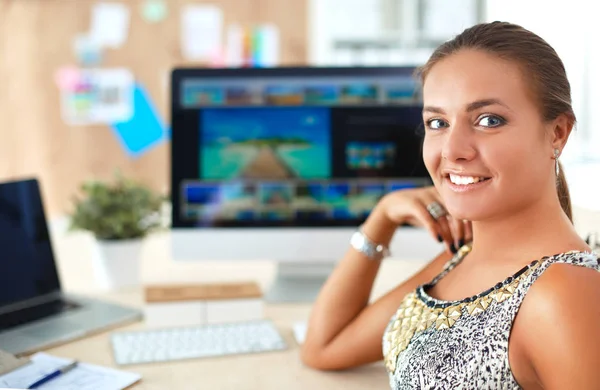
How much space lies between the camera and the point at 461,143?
0.85 meters

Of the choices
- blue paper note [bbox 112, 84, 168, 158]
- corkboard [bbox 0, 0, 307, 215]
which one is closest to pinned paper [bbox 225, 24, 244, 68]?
corkboard [bbox 0, 0, 307, 215]

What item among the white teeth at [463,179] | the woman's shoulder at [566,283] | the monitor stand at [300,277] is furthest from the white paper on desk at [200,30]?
the woman's shoulder at [566,283]

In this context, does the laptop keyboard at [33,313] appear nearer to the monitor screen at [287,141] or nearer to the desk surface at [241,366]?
the desk surface at [241,366]

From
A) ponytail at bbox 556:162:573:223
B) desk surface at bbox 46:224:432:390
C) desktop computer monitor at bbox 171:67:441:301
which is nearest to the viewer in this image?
ponytail at bbox 556:162:573:223

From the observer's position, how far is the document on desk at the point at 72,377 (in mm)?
1026

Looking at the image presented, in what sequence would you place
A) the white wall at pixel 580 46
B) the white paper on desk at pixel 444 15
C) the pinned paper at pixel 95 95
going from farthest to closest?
the white paper on desk at pixel 444 15
the pinned paper at pixel 95 95
the white wall at pixel 580 46

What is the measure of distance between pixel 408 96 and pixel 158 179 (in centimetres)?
238

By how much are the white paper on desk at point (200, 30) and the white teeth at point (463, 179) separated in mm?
2926

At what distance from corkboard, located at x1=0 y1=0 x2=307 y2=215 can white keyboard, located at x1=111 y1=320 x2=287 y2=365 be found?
7.54 feet

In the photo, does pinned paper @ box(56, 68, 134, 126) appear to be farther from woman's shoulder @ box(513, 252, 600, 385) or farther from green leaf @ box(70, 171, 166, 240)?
woman's shoulder @ box(513, 252, 600, 385)

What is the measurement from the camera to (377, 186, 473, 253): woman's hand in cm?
113

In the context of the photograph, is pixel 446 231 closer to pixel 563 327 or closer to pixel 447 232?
pixel 447 232

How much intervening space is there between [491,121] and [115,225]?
1.00 m

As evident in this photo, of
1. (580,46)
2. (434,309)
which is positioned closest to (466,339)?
(434,309)
